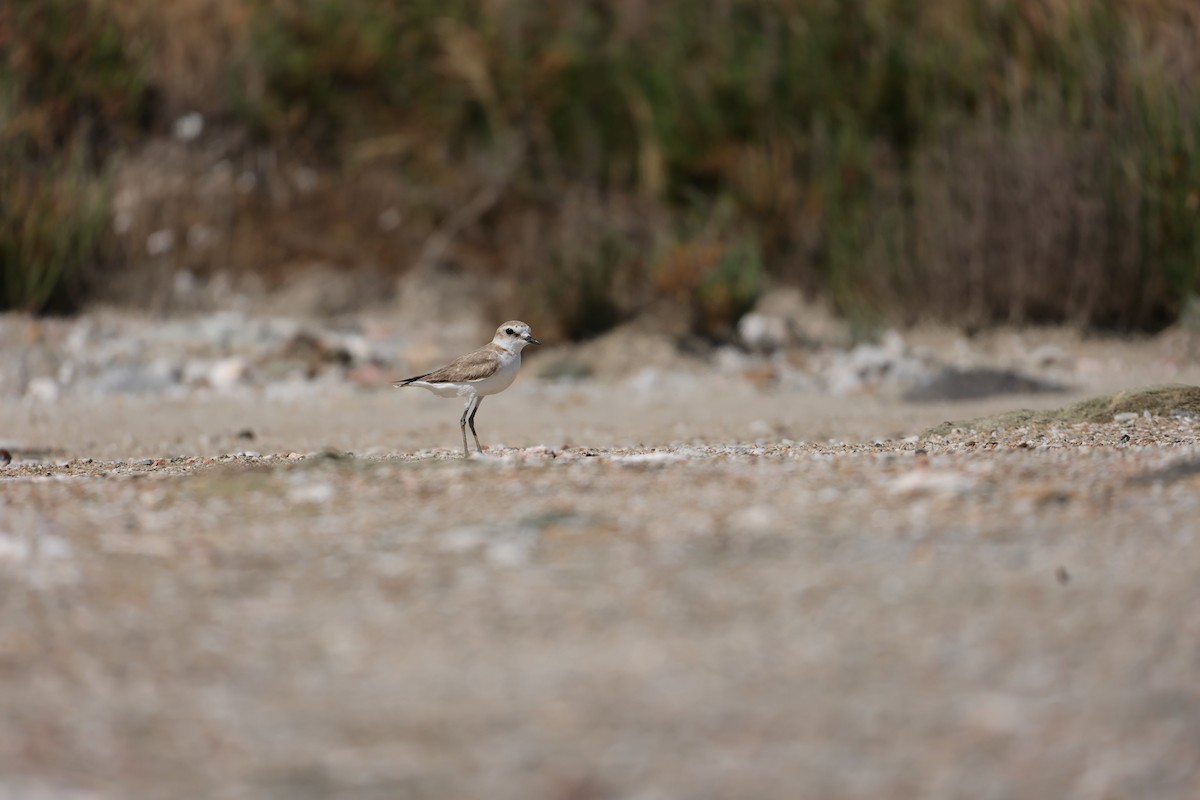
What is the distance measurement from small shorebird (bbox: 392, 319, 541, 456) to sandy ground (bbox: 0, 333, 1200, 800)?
1.00 metres

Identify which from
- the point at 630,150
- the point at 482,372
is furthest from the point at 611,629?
the point at 630,150

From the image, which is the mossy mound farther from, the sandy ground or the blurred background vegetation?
the blurred background vegetation

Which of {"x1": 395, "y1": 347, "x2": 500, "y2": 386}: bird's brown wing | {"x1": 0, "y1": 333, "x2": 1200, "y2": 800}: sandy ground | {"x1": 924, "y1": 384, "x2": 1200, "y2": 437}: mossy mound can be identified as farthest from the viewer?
{"x1": 924, "y1": 384, "x2": 1200, "y2": 437}: mossy mound

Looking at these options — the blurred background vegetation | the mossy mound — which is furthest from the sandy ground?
the blurred background vegetation

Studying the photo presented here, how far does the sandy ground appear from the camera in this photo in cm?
245

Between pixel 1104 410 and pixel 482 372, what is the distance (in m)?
2.22

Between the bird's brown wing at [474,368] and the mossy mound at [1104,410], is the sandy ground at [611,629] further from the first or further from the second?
the mossy mound at [1104,410]

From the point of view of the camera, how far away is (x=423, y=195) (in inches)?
478

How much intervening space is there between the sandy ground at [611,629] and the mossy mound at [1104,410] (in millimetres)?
1190

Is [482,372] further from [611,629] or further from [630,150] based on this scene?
[630,150]

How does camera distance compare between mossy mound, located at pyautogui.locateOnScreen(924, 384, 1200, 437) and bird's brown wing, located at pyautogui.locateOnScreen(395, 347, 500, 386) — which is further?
mossy mound, located at pyautogui.locateOnScreen(924, 384, 1200, 437)

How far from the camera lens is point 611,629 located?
295 cm

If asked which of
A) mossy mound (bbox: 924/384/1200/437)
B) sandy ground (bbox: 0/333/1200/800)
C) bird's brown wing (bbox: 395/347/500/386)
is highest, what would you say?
bird's brown wing (bbox: 395/347/500/386)

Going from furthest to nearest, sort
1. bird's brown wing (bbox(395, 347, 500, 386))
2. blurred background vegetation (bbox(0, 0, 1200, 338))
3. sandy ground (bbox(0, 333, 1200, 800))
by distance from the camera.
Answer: blurred background vegetation (bbox(0, 0, 1200, 338)) → bird's brown wing (bbox(395, 347, 500, 386)) → sandy ground (bbox(0, 333, 1200, 800))
